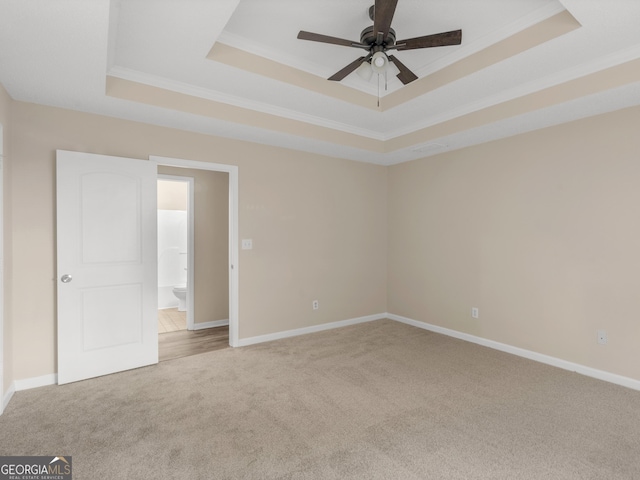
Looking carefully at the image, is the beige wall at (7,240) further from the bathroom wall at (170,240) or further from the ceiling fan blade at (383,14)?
the bathroom wall at (170,240)

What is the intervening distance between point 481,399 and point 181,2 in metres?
3.40

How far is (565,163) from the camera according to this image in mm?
3367

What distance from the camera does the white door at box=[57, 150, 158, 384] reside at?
3002mm

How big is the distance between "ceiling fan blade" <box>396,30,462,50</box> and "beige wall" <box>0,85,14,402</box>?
2.88 m

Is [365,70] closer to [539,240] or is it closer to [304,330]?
[539,240]

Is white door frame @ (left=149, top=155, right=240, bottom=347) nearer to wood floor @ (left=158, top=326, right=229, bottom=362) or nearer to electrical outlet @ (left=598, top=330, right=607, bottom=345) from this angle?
wood floor @ (left=158, top=326, right=229, bottom=362)

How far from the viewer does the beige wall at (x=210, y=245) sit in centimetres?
488

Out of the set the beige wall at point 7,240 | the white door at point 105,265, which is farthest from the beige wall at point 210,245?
the beige wall at point 7,240

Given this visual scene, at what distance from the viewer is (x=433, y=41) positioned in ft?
7.24

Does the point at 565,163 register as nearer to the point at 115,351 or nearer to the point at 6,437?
the point at 115,351

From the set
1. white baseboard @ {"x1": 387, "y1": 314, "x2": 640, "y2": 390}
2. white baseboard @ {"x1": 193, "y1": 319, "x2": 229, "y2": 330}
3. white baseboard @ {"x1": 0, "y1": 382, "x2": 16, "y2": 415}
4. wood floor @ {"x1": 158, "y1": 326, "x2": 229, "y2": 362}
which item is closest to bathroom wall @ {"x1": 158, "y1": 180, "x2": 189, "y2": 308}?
white baseboard @ {"x1": 193, "y1": 319, "x2": 229, "y2": 330}

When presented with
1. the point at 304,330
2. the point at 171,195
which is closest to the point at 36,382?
the point at 304,330

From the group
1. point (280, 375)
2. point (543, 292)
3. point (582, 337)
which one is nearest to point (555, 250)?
point (543, 292)

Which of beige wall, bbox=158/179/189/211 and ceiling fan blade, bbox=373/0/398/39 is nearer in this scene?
ceiling fan blade, bbox=373/0/398/39
